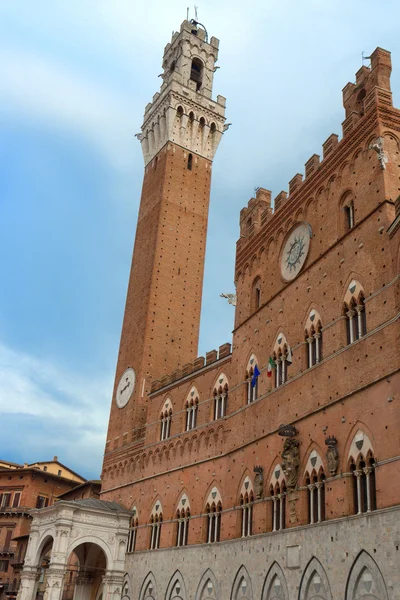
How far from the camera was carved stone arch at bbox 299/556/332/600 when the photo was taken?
46.9 ft

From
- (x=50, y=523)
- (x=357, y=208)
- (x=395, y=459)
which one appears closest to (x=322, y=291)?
(x=357, y=208)

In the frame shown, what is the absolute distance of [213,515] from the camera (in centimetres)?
2091

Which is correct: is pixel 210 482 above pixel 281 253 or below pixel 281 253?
below

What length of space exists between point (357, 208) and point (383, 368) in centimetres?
511

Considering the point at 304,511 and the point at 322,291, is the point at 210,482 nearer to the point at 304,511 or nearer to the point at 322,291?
the point at 304,511

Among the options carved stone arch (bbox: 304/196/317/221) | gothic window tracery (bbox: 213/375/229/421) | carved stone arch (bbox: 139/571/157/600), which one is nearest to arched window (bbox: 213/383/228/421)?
gothic window tracery (bbox: 213/375/229/421)

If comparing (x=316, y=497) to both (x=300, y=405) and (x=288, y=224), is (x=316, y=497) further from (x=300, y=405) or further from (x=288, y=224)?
(x=288, y=224)

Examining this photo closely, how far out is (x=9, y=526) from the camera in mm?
39406

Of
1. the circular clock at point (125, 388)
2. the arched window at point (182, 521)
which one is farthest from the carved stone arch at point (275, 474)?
the circular clock at point (125, 388)

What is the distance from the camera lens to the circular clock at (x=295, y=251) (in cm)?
1948

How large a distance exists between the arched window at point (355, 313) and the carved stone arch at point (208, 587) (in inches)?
360

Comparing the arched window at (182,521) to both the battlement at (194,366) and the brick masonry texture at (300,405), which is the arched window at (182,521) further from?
the battlement at (194,366)

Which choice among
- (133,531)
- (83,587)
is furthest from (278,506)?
(83,587)

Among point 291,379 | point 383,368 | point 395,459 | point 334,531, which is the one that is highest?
point 291,379
